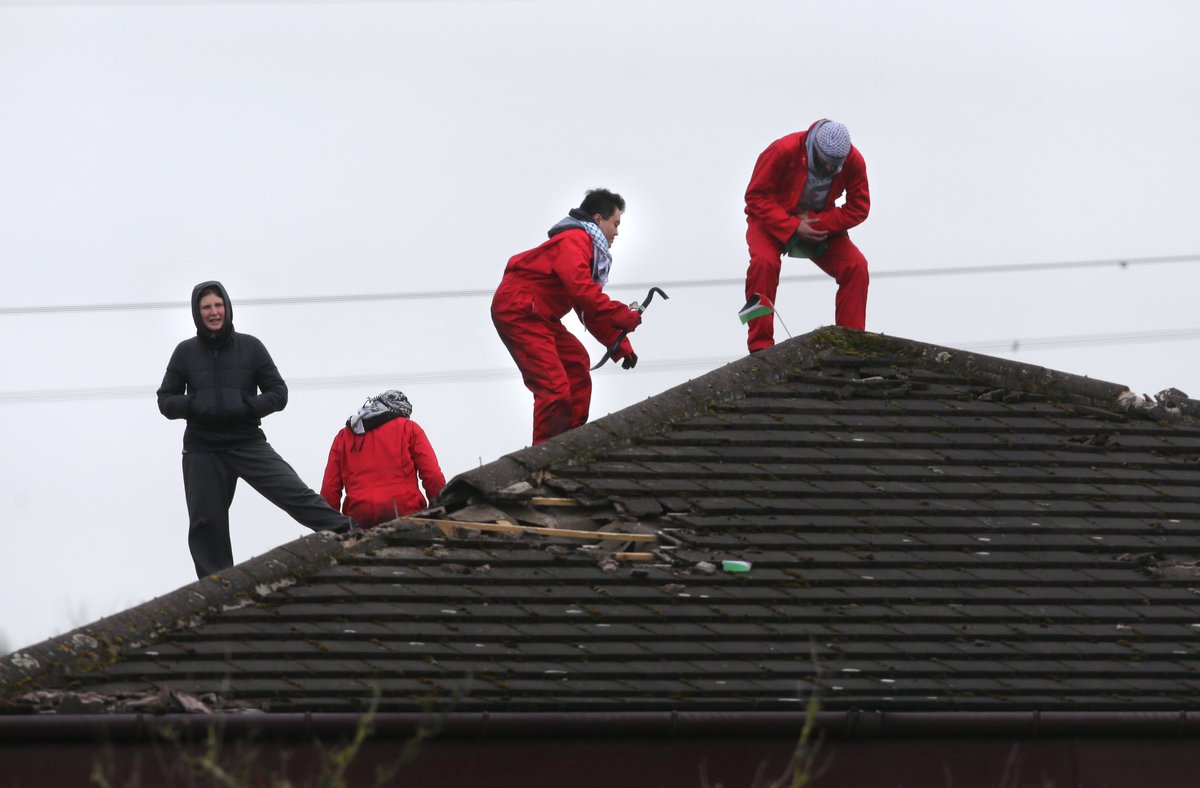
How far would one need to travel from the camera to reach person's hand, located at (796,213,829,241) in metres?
10.2

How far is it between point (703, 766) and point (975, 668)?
115cm

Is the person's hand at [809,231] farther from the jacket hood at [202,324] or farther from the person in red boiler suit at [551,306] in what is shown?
the jacket hood at [202,324]

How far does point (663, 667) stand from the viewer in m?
6.56

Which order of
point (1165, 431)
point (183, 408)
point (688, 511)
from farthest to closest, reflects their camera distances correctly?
point (183, 408) → point (1165, 431) → point (688, 511)

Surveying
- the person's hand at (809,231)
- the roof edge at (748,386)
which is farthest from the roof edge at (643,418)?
Result: the person's hand at (809,231)

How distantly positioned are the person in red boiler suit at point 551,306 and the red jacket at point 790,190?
795mm

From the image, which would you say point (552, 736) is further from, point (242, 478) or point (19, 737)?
point (242, 478)

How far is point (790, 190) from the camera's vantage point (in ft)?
33.9

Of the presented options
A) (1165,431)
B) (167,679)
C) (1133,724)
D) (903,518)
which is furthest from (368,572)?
(1165,431)

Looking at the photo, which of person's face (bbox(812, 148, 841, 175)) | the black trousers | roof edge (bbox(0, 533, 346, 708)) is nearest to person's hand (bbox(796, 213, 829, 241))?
person's face (bbox(812, 148, 841, 175))

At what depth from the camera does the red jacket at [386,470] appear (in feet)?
32.7

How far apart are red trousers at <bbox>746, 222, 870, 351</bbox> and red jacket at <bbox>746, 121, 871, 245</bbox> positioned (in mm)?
96

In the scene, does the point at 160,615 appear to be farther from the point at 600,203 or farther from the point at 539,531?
the point at 600,203

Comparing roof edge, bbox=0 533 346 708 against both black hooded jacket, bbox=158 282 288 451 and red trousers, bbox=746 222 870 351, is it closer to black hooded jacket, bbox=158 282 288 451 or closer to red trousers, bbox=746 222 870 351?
black hooded jacket, bbox=158 282 288 451
